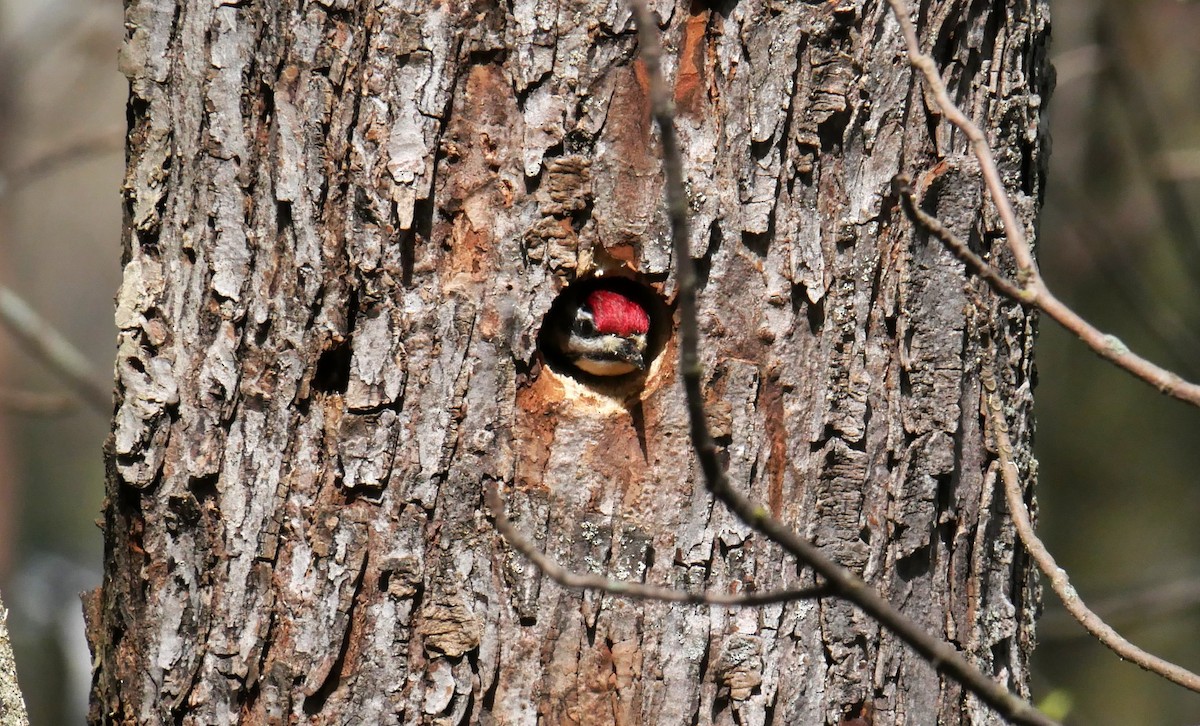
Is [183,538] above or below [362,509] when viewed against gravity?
below

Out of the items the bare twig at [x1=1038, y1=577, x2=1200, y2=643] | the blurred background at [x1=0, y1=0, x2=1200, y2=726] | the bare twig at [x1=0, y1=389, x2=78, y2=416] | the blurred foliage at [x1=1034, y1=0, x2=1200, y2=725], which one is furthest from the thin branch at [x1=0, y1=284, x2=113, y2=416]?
the blurred foliage at [x1=1034, y1=0, x2=1200, y2=725]

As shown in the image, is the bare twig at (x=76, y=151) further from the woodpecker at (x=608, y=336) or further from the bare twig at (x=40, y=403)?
the woodpecker at (x=608, y=336)

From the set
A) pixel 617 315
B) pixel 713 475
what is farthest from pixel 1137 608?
pixel 713 475

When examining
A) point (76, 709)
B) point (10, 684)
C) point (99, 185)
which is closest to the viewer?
point (10, 684)

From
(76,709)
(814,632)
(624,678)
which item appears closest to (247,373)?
(624,678)

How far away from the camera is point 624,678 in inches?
82.4

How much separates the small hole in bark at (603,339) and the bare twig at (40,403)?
115 inches

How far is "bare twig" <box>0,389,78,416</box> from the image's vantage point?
4500mm

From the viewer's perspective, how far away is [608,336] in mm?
2373

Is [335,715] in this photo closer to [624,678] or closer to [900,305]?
[624,678]

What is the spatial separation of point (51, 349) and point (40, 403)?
239mm

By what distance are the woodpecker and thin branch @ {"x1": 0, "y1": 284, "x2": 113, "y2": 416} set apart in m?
2.74

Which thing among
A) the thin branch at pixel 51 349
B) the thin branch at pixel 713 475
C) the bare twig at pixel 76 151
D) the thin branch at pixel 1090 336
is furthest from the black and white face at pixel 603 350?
the bare twig at pixel 76 151

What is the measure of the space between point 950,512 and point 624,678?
0.73 m
